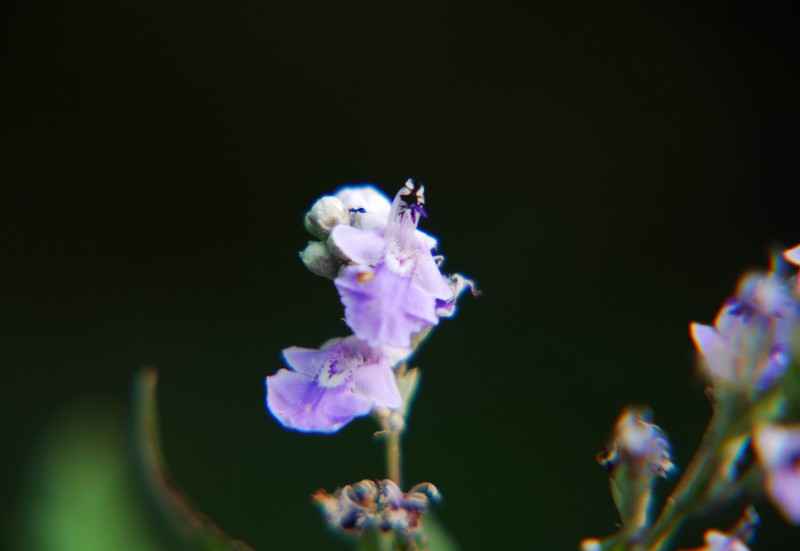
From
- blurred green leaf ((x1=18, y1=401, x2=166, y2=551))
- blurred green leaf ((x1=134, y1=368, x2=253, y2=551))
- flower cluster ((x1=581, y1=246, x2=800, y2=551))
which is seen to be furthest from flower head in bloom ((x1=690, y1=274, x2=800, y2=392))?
blurred green leaf ((x1=18, y1=401, x2=166, y2=551))

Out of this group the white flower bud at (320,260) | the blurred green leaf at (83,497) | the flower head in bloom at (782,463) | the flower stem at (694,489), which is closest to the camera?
the flower head in bloom at (782,463)

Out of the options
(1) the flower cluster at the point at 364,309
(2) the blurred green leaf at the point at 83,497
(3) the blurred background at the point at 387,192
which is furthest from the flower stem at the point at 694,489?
(3) the blurred background at the point at 387,192

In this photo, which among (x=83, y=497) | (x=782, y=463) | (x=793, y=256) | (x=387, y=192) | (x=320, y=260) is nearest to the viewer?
(x=782, y=463)

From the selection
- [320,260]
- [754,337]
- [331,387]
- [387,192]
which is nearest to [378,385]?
[331,387]

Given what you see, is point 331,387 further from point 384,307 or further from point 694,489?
point 694,489

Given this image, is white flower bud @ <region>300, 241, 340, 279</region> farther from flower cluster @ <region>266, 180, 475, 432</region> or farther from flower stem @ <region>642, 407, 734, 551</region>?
flower stem @ <region>642, 407, 734, 551</region>

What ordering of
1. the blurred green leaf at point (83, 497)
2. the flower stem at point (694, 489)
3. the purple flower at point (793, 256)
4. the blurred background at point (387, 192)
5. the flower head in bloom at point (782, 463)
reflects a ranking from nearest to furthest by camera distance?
1. the flower head in bloom at point (782, 463)
2. the flower stem at point (694, 489)
3. the purple flower at point (793, 256)
4. the blurred green leaf at point (83, 497)
5. the blurred background at point (387, 192)

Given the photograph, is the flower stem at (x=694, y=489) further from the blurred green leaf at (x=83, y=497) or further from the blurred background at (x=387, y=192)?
the blurred background at (x=387, y=192)

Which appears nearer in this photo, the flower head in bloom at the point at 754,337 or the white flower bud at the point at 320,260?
the flower head in bloom at the point at 754,337
